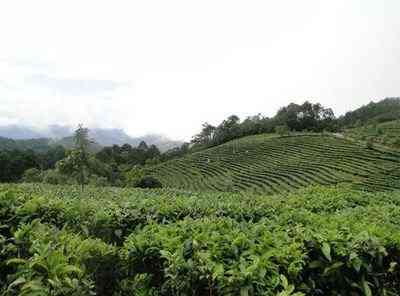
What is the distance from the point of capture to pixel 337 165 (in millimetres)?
62219

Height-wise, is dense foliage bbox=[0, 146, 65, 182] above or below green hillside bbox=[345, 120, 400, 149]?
below

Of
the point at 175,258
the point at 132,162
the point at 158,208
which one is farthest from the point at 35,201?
the point at 132,162

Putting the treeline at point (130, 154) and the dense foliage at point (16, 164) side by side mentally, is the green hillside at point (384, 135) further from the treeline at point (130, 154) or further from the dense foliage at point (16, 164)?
the dense foliage at point (16, 164)

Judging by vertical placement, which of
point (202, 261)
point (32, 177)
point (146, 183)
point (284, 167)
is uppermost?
point (202, 261)

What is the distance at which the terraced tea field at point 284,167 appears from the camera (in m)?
56.0

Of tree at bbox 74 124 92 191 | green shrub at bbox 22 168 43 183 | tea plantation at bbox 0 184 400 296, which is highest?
tea plantation at bbox 0 184 400 296

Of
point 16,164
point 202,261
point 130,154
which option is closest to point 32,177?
point 16,164

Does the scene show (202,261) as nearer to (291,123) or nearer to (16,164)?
(16,164)

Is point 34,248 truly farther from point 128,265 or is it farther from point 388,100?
point 388,100

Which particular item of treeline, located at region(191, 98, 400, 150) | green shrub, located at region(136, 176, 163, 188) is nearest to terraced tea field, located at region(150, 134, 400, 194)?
green shrub, located at region(136, 176, 163, 188)

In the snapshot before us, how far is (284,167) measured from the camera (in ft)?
219

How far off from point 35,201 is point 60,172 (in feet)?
175

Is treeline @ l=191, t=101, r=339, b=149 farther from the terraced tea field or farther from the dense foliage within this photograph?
the dense foliage

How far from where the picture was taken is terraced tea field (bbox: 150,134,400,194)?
184 ft
